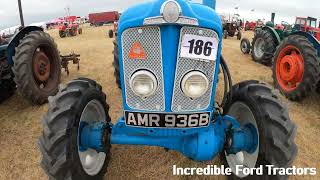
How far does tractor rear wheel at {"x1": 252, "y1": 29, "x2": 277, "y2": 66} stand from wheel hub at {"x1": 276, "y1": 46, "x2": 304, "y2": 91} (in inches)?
119

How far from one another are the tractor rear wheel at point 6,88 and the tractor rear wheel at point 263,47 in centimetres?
711

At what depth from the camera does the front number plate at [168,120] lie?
291cm

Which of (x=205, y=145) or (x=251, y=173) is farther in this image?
(x=251, y=173)

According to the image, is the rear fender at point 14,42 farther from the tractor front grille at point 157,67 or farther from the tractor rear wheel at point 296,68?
the tractor rear wheel at point 296,68

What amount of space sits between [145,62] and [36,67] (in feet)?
12.0

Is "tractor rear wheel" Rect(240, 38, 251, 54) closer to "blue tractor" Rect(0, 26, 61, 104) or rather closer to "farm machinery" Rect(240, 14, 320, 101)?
"farm machinery" Rect(240, 14, 320, 101)

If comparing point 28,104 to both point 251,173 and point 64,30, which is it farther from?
point 64,30

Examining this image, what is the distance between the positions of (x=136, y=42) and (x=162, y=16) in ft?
1.10

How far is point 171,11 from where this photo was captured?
2.54 metres

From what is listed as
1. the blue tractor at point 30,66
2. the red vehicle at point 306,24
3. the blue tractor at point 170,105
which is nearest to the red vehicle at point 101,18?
the red vehicle at point 306,24

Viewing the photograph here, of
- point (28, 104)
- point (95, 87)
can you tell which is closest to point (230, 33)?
point (28, 104)

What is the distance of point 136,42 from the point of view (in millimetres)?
2756

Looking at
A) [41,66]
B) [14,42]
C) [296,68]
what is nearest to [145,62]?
[41,66]

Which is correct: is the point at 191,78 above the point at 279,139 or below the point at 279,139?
above
